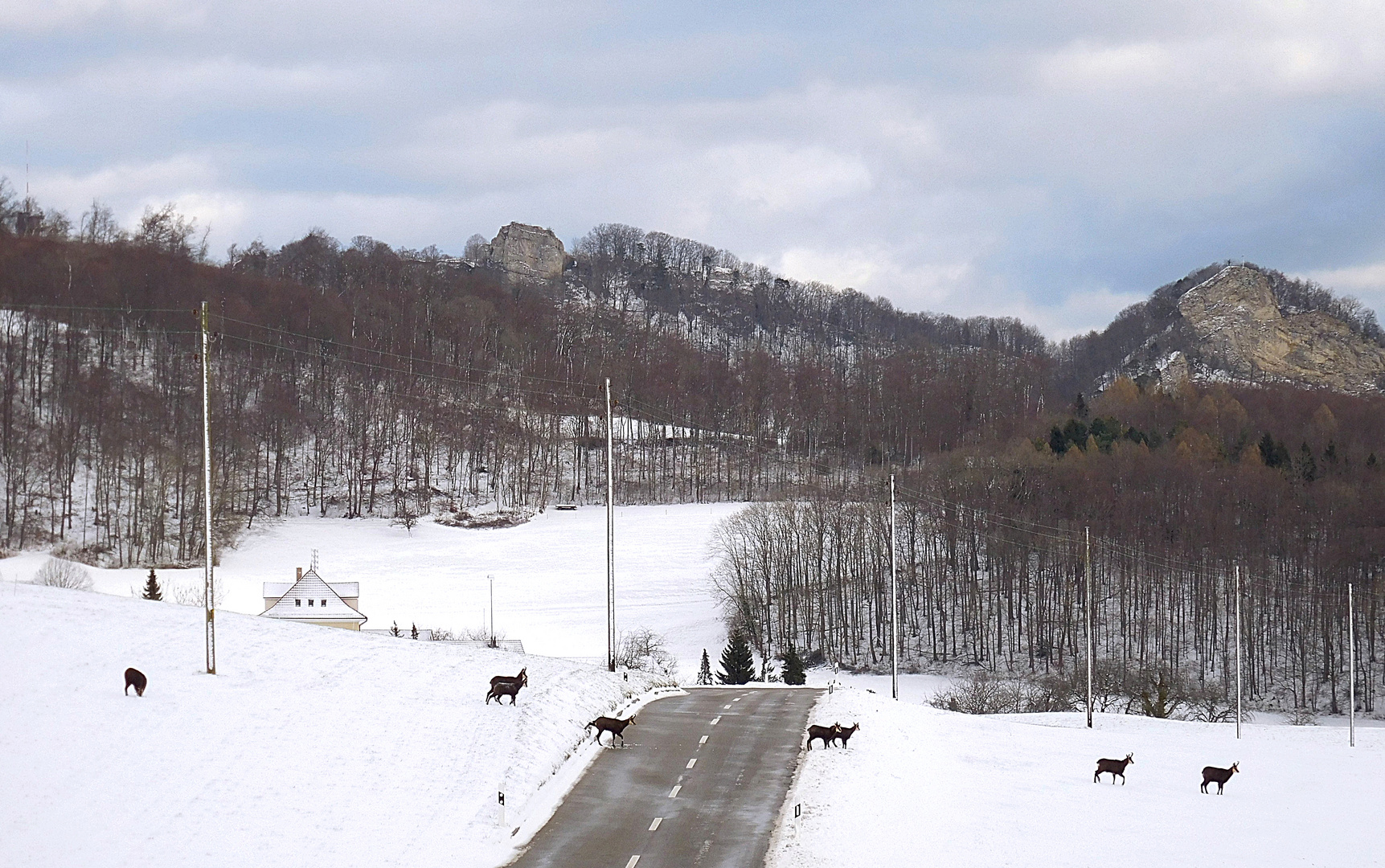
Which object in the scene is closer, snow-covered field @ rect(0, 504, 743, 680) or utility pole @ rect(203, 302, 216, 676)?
utility pole @ rect(203, 302, 216, 676)

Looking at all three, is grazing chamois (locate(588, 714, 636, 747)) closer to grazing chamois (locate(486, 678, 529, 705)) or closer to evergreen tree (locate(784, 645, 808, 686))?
grazing chamois (locate(486, 678, 529, 705))

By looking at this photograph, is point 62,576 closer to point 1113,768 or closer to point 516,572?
point 516,572

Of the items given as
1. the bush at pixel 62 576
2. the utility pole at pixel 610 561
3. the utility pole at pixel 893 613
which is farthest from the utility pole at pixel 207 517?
the bush at pixel 62 576

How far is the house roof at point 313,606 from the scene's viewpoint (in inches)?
2675

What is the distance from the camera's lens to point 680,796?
74.0ft

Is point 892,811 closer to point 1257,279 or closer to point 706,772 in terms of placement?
point 706,772

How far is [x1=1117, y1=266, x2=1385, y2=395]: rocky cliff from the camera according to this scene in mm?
185875

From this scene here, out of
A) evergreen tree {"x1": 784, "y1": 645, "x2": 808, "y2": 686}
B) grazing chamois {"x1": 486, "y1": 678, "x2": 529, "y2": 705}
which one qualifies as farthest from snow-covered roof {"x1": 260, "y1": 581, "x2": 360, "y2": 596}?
grazing chamois {"x1": 486, "y1": 678, "x2": 529, "y2": 705}

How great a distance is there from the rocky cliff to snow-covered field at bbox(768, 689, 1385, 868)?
527 ft

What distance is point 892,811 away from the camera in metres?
22.3

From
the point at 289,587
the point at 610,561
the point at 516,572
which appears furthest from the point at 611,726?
the point at 516,572

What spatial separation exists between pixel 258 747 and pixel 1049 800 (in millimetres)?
16657

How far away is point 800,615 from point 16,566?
5449cm

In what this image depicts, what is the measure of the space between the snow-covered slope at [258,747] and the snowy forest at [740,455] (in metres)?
22.2
